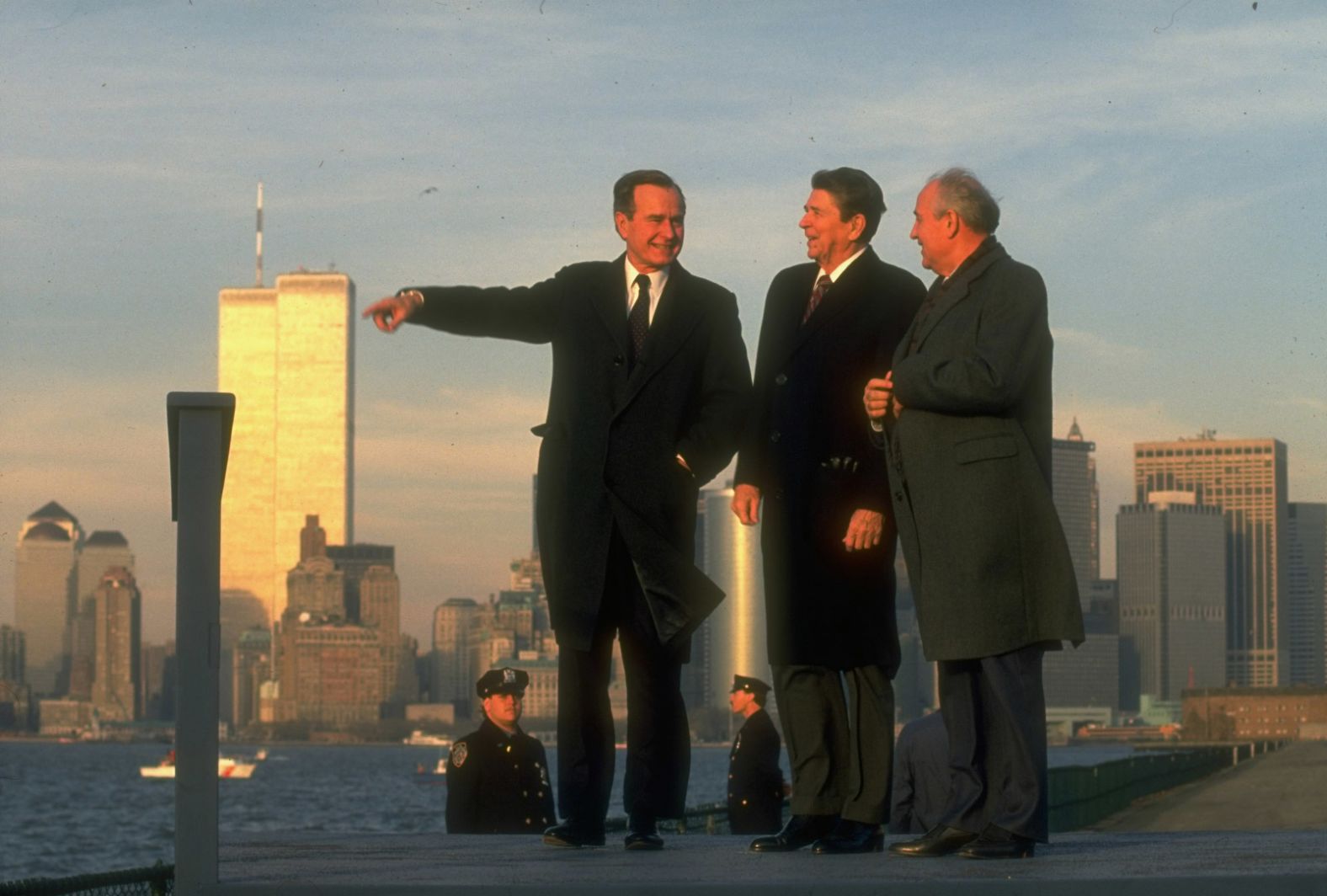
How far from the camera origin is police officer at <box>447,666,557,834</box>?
1187 centimetres

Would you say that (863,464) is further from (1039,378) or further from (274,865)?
(274,865)

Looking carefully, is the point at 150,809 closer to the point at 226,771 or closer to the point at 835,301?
the point at 226,771

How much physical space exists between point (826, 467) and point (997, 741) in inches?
39.5

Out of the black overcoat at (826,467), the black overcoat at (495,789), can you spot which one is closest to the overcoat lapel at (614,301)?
the black overcoat at (826,467)

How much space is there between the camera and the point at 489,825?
11.9 meters

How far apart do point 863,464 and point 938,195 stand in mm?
838

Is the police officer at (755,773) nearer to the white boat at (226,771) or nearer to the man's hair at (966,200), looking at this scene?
the man's hair at (966,200)

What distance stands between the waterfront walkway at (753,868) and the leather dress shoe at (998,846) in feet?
0.21

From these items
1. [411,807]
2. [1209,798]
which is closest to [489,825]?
[1209,798]

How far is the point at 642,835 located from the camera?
673cm

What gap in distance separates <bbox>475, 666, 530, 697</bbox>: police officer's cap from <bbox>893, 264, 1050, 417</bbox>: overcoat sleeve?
6.42m

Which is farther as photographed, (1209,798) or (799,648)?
(1209,798)

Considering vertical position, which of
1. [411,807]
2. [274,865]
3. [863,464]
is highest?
[863,464]

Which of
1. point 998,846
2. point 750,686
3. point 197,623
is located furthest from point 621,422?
point 750,686
